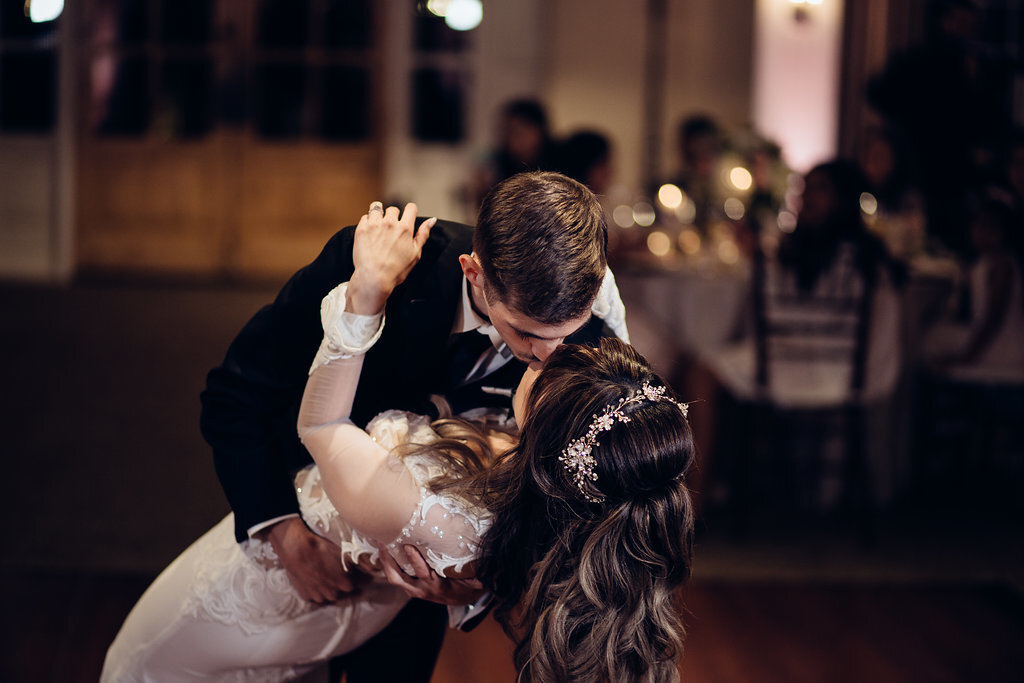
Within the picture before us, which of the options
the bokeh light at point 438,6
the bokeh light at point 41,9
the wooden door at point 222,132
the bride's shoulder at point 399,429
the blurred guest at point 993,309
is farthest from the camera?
the wooden door at point 222,132

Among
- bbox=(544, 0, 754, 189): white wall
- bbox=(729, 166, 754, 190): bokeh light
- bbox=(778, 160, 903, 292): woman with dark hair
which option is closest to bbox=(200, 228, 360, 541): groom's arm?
bbox=(778, 160, 903, 292): woman with dark hair

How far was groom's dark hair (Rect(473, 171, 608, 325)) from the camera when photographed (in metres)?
1.25

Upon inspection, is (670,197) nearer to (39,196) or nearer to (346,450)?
(346,450)

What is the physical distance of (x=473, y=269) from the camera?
52.7 inches

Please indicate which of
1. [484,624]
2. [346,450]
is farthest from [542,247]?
[484,624]

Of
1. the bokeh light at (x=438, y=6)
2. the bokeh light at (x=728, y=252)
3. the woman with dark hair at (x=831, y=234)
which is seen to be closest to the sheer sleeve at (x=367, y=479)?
the woman with dark hair at (x=831, y=234)

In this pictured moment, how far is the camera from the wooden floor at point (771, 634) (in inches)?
99.7

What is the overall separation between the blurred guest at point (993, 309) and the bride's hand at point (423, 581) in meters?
A: 2.83

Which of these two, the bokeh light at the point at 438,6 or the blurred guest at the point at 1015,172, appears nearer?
the blurred guest at the point at 1015,172

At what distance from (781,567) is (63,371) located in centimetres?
333

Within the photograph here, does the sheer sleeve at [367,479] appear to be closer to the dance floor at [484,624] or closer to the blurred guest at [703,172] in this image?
the dance floor at [484,624]

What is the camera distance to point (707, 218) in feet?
13.7

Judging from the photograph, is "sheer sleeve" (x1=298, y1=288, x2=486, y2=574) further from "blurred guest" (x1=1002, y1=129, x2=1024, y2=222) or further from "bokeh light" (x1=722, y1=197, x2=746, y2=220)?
"blurred guest" (x1=1002, y1=129, x2=1024, y2=222)

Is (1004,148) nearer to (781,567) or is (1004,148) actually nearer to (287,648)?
(781,567)
